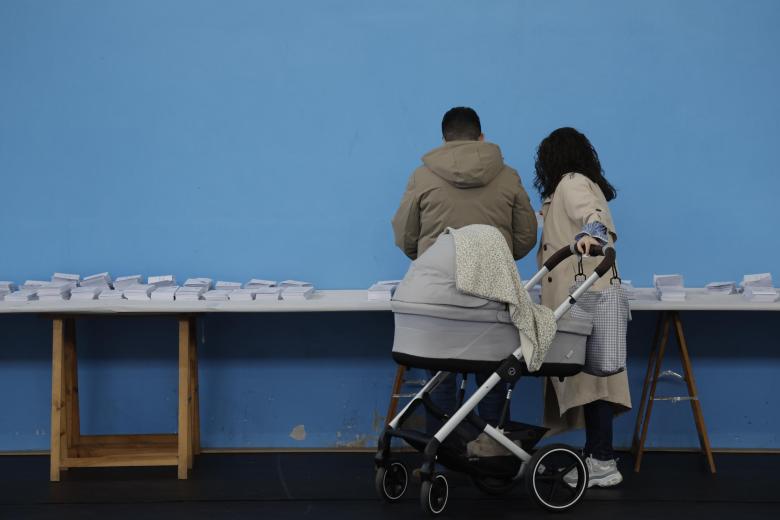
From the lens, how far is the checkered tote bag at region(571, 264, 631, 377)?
343 centimetres

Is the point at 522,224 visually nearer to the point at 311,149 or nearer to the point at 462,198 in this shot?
the point at 462,198

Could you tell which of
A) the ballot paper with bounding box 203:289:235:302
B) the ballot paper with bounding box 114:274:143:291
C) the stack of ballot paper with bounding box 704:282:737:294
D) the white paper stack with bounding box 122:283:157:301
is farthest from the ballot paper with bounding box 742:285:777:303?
the ballot paper with bounding box 114:274:143:291

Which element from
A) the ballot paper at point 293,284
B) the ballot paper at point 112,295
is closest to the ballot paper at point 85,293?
the ballot paper at point 112,295

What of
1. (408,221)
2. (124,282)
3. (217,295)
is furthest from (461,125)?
(124,282)

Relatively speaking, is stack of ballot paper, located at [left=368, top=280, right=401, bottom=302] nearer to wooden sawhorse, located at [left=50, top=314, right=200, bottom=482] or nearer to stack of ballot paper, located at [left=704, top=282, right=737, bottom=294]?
wooden sawhorse, located at [left=50, top=314, right=200, bottom=482]

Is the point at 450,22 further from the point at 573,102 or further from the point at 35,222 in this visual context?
the point at 35,222

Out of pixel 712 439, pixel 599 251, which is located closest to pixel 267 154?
pixel 599 251

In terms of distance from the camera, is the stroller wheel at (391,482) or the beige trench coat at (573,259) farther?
the beige trench coat at (573,259)

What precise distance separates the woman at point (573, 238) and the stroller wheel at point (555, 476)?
1.05 ft

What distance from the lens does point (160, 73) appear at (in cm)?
454

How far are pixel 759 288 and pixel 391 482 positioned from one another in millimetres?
1886

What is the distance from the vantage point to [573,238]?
3824mm

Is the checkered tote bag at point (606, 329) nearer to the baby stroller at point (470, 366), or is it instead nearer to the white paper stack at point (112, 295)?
the baby stroller at point (470, 366)

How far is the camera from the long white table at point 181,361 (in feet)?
13.1
